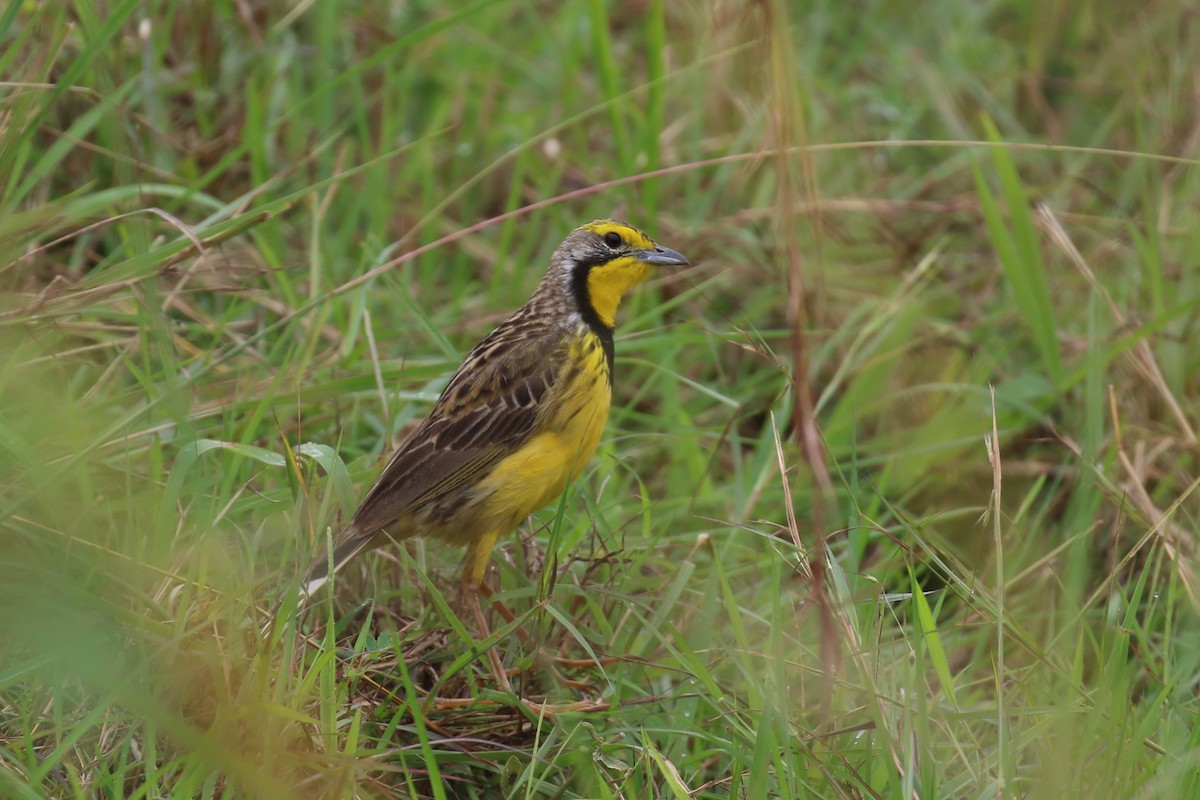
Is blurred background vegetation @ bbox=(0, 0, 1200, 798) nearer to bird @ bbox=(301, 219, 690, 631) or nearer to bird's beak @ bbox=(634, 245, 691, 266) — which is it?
bird @ bbox=(301, 219, 690, 631)

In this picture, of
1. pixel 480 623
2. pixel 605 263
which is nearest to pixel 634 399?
pixel 605 263

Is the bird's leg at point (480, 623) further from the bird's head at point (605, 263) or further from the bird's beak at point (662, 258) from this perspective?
the bird's beak at point (662, 258)

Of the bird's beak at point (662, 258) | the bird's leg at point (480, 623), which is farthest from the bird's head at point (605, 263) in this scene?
the bird's leg at point (480, 623)

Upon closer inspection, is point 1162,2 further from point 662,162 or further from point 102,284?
point 102,284

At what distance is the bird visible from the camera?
4227 millimetres

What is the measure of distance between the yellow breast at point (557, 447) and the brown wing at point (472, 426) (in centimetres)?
4

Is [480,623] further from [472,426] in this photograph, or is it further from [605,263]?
[605,263]

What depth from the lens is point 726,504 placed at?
17.1 feet

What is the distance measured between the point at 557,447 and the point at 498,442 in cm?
18

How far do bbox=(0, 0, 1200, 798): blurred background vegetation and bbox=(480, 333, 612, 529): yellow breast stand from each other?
17 centimetres

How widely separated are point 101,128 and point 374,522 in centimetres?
243

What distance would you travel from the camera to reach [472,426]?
443 centimetres

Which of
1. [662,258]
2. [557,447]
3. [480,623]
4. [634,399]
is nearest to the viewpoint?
[480,623]

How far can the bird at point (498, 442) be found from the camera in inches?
166
